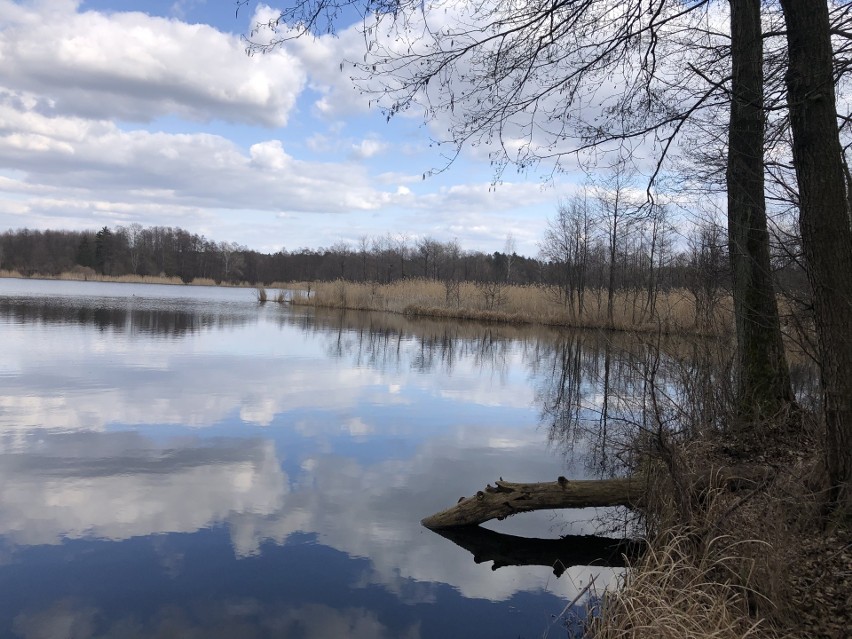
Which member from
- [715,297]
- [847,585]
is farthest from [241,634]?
[715,297]

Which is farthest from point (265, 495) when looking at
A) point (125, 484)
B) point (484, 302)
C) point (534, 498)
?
point (484, 302)

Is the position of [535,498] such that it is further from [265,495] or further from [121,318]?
[121,318]

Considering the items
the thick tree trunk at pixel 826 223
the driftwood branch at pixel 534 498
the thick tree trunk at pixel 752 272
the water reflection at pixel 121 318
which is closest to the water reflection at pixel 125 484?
the driftwood branch at pixel 534 498

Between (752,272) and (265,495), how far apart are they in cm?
619

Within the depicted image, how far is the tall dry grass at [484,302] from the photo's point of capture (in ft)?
99.2

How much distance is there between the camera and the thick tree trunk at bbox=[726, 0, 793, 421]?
23.3ft

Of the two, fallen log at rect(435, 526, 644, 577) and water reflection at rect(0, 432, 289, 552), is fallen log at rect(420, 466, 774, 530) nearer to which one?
fallen log at rect(435, 526, 644, 577)

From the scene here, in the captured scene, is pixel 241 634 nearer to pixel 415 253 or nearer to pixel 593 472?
pixel 593 472

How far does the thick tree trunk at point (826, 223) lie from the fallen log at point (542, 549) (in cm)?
210

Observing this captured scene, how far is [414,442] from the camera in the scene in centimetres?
925

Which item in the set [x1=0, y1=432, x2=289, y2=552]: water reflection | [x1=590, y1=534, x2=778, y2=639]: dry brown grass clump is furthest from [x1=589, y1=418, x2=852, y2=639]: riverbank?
[x1=0, y1=432, x2=289, y2=552]: water reflection

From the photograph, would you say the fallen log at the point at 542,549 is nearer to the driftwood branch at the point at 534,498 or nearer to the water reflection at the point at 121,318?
the driftwood branch at the point at 534,498

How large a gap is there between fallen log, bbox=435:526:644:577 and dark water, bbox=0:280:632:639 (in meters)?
0.11

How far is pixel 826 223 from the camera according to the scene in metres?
4.52
